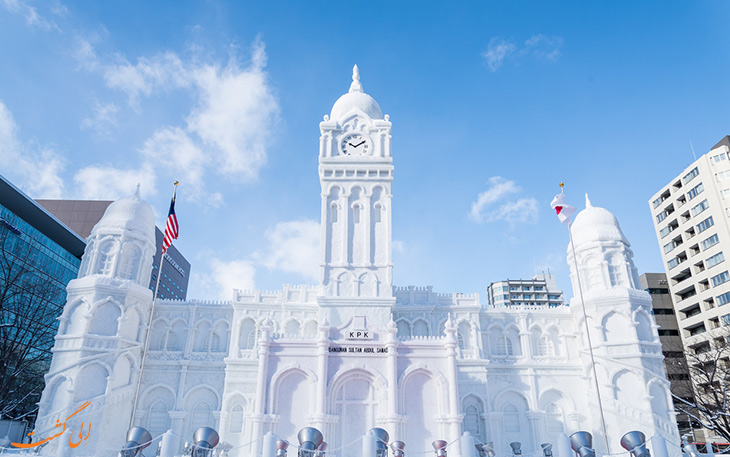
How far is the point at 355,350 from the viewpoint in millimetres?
30844

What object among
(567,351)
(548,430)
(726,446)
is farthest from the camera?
(726,446)

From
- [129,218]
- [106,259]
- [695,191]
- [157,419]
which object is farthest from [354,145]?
[695,191]

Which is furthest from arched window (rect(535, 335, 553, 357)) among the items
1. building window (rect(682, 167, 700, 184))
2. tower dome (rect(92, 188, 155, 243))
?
building window (rect(682, 167, 700, 184))

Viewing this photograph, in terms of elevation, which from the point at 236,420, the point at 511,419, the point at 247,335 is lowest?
the point at 236,420

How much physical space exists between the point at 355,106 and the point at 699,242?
51.4 metres

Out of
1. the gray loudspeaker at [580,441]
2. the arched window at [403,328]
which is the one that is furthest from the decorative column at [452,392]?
the gray loudspeaker at [580,441]

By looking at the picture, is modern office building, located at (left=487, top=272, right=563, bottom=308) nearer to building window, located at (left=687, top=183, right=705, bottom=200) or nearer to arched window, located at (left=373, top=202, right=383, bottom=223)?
building window, located at (left=687, top=183, right=705, bottom=200)

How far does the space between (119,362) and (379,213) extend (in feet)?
74.5

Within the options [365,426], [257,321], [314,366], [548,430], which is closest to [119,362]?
[257,321]

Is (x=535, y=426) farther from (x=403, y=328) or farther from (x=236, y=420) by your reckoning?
(x=236, y=420)

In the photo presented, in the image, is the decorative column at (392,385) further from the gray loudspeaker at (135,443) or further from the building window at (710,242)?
the building window at (710,242)

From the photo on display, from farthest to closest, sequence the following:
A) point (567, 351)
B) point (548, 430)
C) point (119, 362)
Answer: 1. point (567, 351)
2. point (548, 430)
3. point (119, 362)

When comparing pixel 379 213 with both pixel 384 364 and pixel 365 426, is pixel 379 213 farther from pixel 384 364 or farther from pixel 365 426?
pixel 365 426

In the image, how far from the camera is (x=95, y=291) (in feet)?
111
